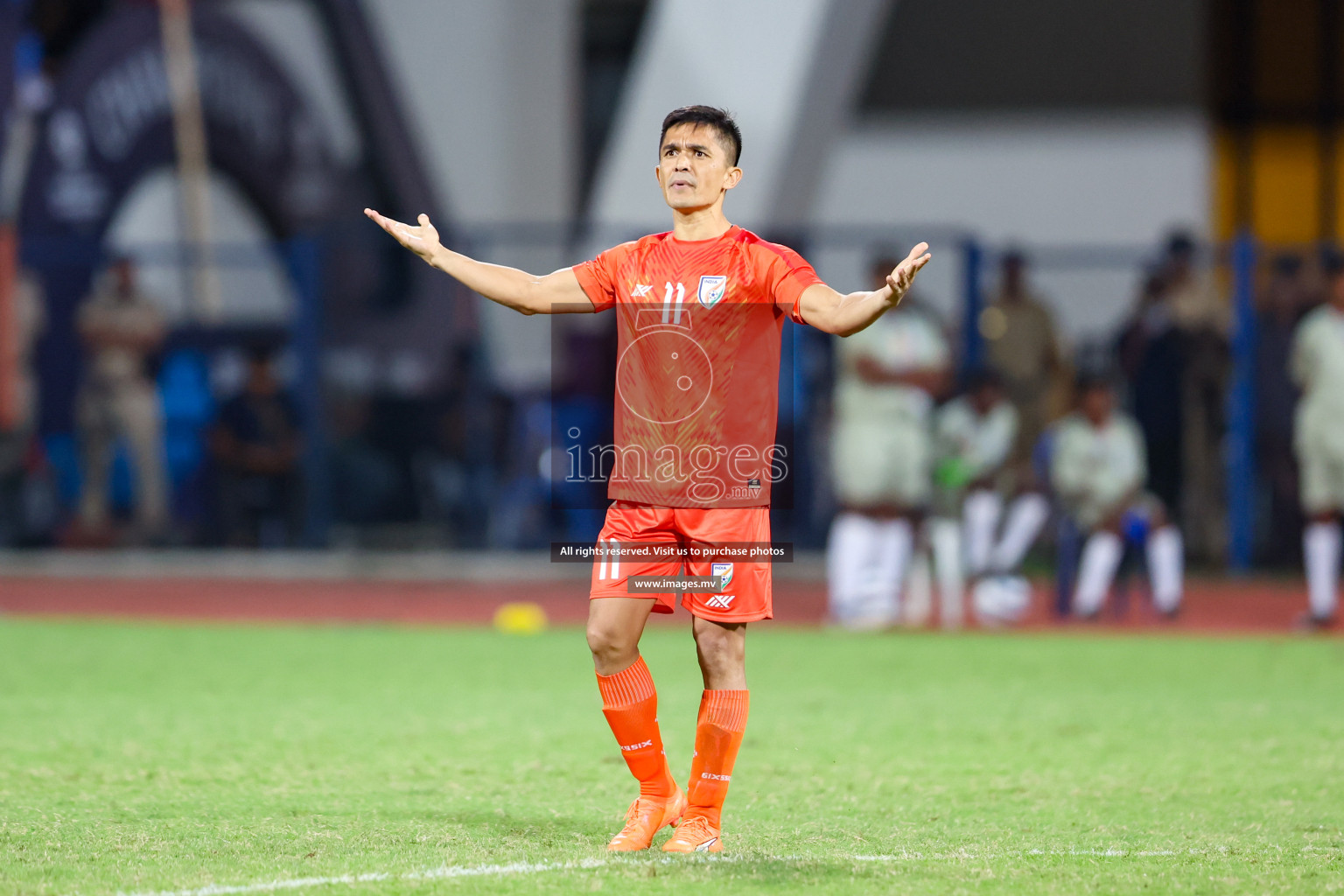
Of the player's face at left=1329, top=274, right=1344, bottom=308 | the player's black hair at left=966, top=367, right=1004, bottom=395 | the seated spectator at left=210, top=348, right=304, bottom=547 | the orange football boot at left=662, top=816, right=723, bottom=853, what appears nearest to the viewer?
the orange football boot at left=662, top=816, right=723, bottom=853

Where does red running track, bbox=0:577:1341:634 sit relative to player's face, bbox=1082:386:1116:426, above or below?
below

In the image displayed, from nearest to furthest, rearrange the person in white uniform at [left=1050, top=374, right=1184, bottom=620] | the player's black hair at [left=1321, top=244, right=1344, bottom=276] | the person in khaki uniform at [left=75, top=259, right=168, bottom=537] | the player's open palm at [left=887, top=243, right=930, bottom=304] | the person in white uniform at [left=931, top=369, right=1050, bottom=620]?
the player's open palm at [left=887, top=243, right=930, bottom=304] → the person in white uniform at [left=1050, top=374, right=1184, bottom=620] → the person in white uniform at [left=931, top=369, right=1050, bottom=620] → the player's black hair at [left=1321, top=244, right=1344, bottom=276] → the person in khaki uniform at [left=75, top=259, right=168, bottom=537]

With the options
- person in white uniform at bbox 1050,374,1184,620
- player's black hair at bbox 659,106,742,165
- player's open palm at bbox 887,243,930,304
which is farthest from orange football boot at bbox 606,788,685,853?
person in white uniform at bbox 1050,374,1184,620

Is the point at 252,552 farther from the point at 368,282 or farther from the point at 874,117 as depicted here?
the point at 874,117

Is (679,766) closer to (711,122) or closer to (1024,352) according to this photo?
(711,122)

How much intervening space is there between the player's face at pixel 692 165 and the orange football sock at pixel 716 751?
4.82 ft

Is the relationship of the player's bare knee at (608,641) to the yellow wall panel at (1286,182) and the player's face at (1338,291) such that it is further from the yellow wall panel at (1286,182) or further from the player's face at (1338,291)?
the yellow wall panel at (1286,182)

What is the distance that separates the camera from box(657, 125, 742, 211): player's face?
5.22 m

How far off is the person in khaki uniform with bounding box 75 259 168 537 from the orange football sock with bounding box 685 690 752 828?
11.4 metres

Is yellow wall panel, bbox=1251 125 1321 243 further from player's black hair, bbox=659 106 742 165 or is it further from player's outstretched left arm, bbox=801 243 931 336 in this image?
player's outstretched left arm, bbox=801 243 931 336

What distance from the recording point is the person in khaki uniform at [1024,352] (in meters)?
14.9

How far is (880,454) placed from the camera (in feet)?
37.5

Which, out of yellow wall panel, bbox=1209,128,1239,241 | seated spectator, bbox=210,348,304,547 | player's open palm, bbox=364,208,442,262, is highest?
yellow wall panel, bbox=1209,128,1239,241

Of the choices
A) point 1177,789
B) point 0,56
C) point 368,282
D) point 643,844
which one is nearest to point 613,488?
point 643,844
